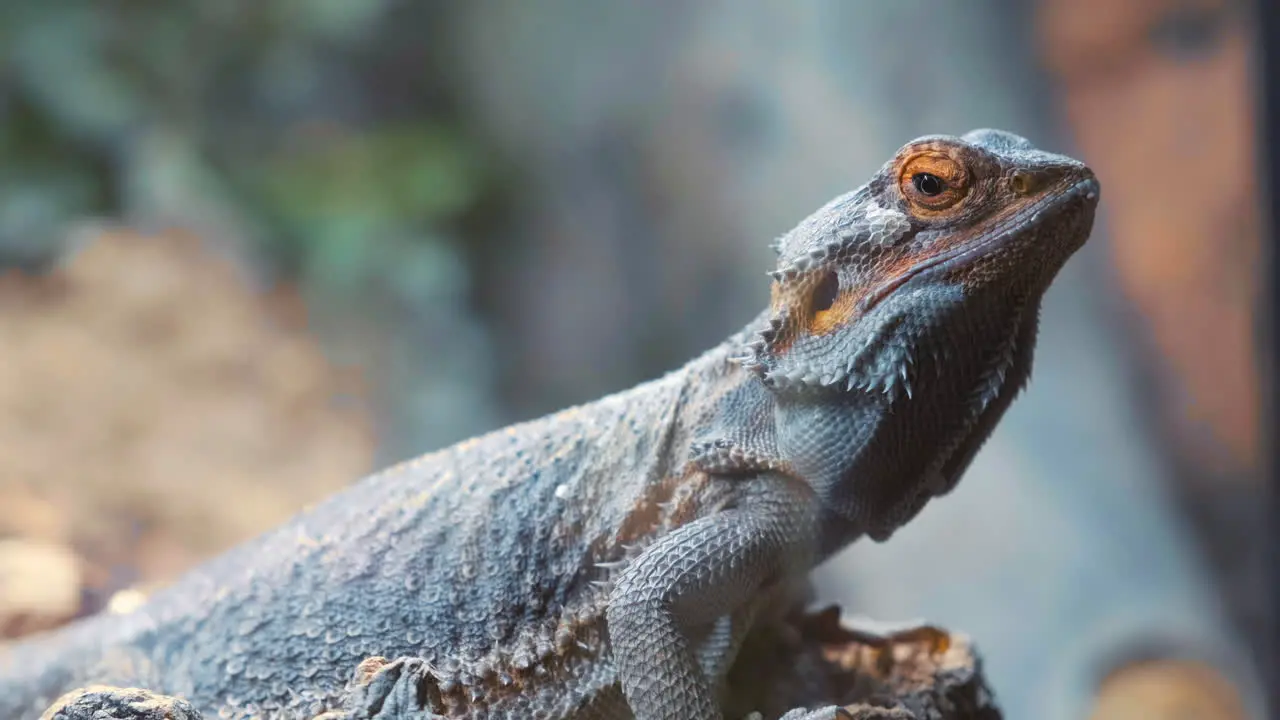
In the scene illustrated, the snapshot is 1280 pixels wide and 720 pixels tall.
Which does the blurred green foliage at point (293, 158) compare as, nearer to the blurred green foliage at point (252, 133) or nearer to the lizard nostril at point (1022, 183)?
the blurred green foliage at point (252, 133)

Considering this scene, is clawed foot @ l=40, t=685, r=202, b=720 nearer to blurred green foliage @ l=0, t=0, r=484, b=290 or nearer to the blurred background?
the blurred background

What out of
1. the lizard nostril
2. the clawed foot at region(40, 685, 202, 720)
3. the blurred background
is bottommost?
the clawed foot at region(40, 685, 202, 720)

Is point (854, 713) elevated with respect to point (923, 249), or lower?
lower

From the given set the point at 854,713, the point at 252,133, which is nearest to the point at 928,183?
the point at 854,713

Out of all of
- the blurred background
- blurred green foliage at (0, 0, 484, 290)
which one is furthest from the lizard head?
blurred green foliage at (0, 0, 484, 290)

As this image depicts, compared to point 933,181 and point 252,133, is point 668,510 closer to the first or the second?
point 933,181
